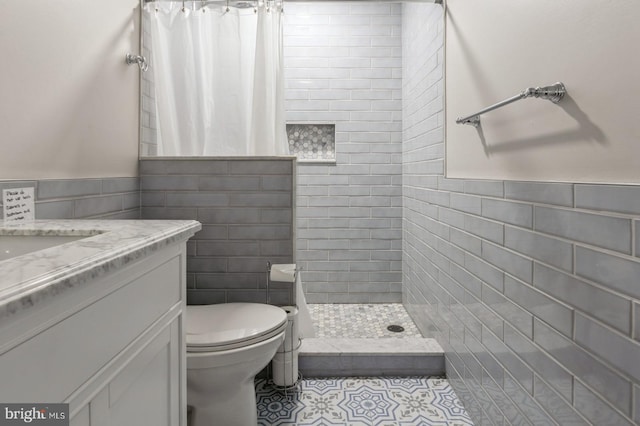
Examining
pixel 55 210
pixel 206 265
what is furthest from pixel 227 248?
pixel 55 210

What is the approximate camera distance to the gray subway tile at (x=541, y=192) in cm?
106

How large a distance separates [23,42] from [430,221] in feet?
7.09

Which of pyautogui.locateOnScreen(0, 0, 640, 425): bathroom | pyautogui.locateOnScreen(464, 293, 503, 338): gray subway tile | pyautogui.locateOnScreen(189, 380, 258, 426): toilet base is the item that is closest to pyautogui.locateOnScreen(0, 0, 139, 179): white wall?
pyautogui.locateOnScreen(0, 0, 640, 425): bathroom

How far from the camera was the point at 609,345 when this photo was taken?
902 mm

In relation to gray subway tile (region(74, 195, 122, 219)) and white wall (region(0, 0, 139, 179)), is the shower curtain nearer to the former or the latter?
white wall (region(0, 0, 139, 179))

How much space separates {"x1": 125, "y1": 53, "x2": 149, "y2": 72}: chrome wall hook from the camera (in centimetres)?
195

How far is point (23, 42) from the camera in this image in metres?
1.25

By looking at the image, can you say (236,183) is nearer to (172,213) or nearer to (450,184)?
(172,213)

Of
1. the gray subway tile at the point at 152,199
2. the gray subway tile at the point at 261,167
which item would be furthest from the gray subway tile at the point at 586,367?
the gray subway tile at the point at 152,199

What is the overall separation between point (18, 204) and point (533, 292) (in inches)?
63.9

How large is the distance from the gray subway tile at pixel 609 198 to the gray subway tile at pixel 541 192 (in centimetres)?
5

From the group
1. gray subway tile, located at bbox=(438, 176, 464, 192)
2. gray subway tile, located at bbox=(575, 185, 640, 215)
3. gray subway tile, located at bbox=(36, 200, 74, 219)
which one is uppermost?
gray subway tile, located at bbox=(438, 176, 464, 192)

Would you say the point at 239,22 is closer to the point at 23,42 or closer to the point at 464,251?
the point at 23,42

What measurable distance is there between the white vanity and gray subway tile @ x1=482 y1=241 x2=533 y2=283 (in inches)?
41.2
